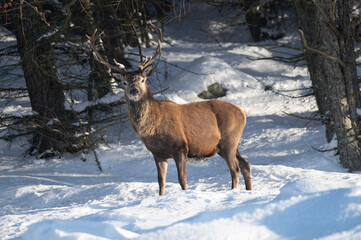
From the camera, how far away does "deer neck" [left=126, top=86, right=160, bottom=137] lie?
21.9ft

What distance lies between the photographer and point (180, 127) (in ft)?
22.5

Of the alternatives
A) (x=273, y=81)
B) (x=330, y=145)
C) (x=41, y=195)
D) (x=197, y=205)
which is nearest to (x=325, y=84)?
(x=330, y=145)

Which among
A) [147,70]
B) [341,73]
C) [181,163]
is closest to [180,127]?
[181,163]

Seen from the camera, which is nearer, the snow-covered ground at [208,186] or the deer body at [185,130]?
the snow-covered ground at [208,186]

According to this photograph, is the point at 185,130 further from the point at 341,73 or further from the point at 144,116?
the point at 341,73

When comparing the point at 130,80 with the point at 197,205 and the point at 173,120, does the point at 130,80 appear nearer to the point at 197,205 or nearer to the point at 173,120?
the point at 173,120

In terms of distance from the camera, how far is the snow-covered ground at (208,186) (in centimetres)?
365

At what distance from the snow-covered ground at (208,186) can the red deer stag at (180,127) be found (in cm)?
70

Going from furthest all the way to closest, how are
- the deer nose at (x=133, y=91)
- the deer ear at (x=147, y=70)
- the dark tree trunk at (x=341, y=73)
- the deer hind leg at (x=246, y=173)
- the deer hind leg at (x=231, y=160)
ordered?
the dark tree trunk at (x=341, y=73) → the deer hind leg at (x=246, y=173) → the deer hind leg at (x=231, y=160) → the deer ear at (x=147, y=70) → the deer nose at (x=133, y=91)

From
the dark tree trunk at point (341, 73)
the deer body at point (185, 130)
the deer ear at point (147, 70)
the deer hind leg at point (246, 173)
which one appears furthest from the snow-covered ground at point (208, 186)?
the deer ear at point (147, 70)

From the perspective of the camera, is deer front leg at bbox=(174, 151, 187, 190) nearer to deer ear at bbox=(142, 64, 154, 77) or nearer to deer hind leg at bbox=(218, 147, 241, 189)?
deer hind leg at bbox=(218, 147, 241, 189)

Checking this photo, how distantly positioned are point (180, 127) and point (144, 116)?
540mm

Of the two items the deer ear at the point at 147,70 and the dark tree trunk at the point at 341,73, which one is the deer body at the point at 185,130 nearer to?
the deer ear at the point at 147,70

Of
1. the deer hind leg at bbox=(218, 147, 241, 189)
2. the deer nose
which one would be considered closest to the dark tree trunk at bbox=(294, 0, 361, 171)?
the deer hind leg at bbox=(218, 147, 241, 189)
